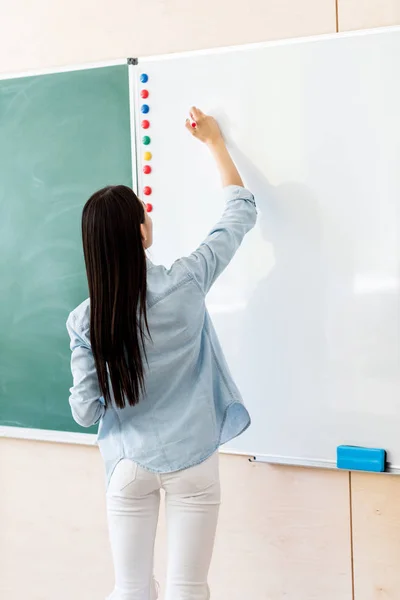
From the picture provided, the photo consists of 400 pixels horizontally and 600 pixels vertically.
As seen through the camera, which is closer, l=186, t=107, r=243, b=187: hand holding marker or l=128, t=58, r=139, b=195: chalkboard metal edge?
l=186, t=107, r=243, b=187: hand holding marker

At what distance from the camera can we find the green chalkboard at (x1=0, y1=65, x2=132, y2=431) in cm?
221

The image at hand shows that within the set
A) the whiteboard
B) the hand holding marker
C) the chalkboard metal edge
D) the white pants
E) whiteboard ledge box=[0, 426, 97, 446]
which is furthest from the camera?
whiteboard ledge box=[0, 426, 97, 446]

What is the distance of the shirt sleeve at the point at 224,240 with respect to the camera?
5.77 feet

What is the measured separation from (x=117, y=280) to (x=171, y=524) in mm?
570

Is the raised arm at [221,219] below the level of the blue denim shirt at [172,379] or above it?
above

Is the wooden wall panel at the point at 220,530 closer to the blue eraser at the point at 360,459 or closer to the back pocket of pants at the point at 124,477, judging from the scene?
the blue eraser at the point at 360,459

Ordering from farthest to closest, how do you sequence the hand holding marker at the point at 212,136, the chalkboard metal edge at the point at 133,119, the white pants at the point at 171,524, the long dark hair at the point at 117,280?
the chalkboard metal edge at the point at 133,119
the hand holding marker at the point at 212,136
the white pants at the point at 171,524
the long dark hair at the point at 117,280

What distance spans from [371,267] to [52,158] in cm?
98

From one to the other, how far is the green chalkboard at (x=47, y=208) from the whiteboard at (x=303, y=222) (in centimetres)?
18

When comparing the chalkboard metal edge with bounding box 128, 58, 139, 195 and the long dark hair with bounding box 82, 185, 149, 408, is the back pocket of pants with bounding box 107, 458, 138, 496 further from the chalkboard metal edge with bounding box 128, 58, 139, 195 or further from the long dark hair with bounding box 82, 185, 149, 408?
the chalkboard metal edge with bounding box 128, 58, 139, 195

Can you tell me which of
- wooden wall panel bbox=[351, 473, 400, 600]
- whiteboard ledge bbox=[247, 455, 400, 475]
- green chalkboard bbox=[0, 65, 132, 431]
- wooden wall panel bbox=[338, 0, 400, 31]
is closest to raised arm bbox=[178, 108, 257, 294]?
green chalkboard bbox=[0, 65, 132, 431]

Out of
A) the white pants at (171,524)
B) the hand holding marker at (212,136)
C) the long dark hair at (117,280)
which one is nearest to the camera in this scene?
the long dark hair at (117,280)

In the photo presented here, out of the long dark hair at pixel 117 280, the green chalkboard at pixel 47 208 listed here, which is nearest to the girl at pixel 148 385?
the long dark hair at pixel 117 280

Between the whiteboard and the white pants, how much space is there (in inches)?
13.2
